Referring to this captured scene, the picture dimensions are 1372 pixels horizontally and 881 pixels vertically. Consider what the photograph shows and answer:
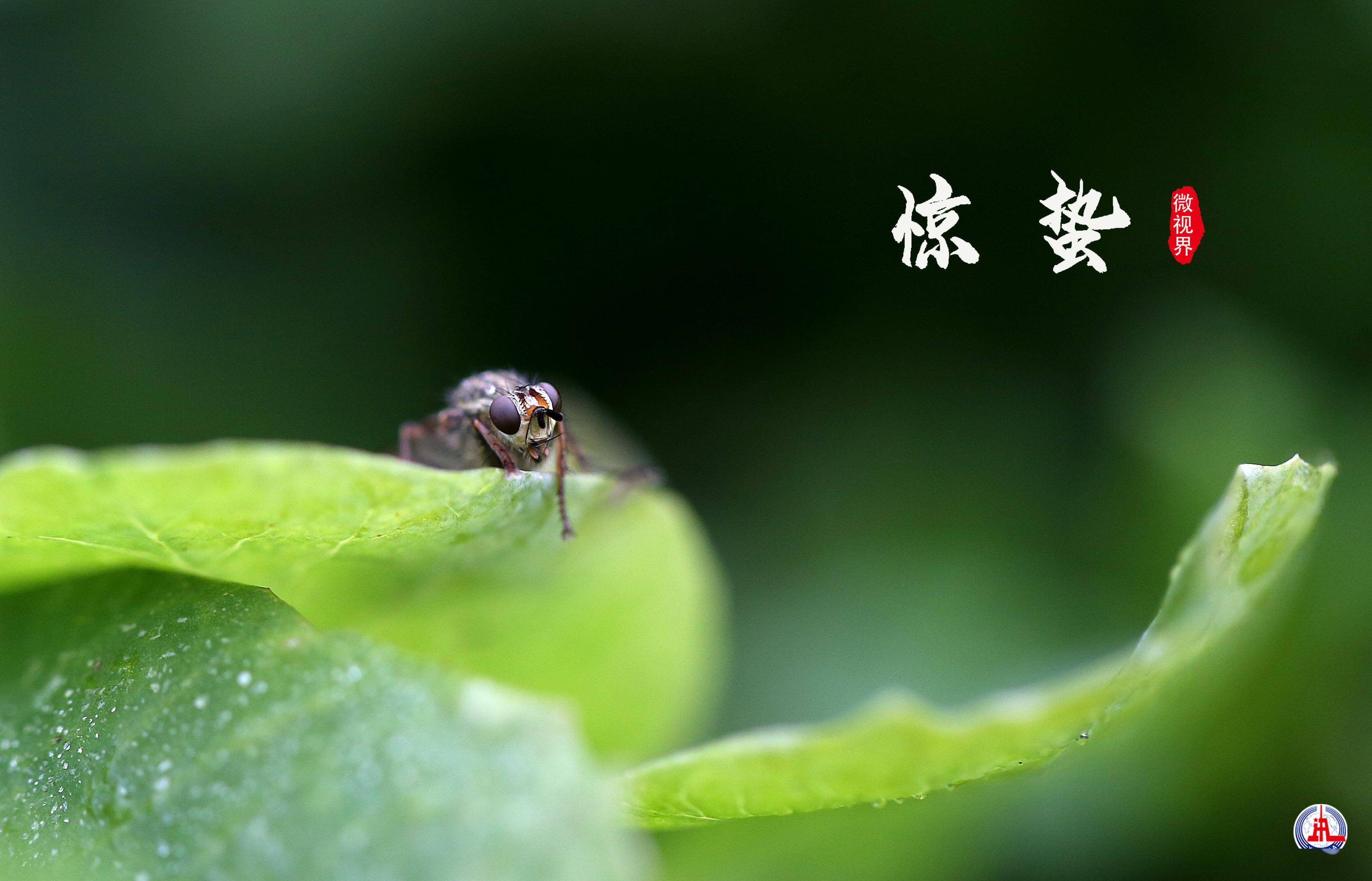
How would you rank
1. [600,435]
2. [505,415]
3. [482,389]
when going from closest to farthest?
[505,415], [482,389], [600,435]

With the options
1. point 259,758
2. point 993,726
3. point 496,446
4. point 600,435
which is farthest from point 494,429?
point 993,726

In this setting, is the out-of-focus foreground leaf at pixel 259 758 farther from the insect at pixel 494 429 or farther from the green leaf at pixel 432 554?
the insect at pixel 494 429

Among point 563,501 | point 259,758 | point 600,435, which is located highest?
point 563,501

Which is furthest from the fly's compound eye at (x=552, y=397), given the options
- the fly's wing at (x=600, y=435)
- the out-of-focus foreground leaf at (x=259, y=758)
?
the out-of-focus foreground leaf at (x=259, y=758)

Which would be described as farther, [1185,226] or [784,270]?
[784,270]

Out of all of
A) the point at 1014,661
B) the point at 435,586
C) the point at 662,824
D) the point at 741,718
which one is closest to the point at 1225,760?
the point at 1014,661

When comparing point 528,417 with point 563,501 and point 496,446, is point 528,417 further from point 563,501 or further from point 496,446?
point 563,501

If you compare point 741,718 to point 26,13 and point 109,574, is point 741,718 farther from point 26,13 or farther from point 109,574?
point 26,13
